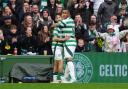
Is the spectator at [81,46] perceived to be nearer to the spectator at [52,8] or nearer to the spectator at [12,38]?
the spectator at [12,38]

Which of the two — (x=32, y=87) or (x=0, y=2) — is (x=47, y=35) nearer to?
(x=0, y=2)

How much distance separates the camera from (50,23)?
733 inches

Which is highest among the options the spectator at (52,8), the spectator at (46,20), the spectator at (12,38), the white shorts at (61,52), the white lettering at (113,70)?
the spectator at (52,8)

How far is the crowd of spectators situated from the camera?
58.1ft

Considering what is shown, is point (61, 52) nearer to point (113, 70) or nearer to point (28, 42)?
point (28, 42)

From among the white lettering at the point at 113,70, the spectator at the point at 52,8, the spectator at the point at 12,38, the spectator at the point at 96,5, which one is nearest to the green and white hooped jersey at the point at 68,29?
the white lettering at the point at 113,70

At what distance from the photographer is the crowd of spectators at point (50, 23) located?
697 inches

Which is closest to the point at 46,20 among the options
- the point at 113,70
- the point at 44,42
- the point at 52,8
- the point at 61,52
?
the point at 52,8

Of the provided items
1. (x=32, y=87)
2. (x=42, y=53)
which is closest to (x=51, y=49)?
(x=42, y=53)

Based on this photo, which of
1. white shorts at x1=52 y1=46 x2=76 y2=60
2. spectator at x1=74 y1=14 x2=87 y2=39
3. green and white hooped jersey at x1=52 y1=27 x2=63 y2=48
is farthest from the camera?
spectator at x1=74 y1=14 x2=87 y2=39

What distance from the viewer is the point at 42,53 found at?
17.8 m

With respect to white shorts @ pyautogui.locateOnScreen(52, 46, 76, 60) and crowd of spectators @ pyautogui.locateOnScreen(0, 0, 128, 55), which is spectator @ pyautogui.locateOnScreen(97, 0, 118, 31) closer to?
crowd of spectators @ pyautogui.locateOnScreen(0, 0, 128, 55)

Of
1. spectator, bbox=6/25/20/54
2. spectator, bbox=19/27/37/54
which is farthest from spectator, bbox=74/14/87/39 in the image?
spectator, bbox=6/25/20/54

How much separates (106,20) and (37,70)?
3794mm
